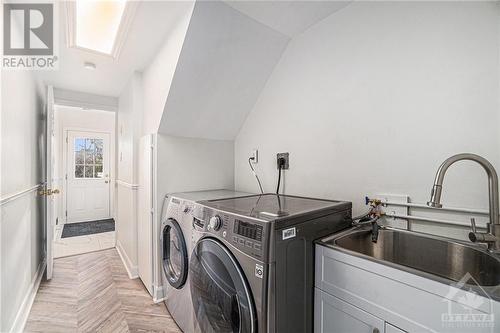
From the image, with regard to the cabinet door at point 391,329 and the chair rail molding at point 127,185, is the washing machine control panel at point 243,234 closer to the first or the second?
the cabinet door at point 391,329

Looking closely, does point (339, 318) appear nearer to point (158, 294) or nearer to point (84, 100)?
point (158, 294)

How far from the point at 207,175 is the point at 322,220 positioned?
138cm

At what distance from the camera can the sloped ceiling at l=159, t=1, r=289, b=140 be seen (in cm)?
155

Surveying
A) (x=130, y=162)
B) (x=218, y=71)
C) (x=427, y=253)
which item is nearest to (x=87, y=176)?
(x=130, y=162)

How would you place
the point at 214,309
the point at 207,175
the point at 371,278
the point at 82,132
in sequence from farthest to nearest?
the point at 82,132, the point at 207,175, the point at 214,309, the point at 371,278

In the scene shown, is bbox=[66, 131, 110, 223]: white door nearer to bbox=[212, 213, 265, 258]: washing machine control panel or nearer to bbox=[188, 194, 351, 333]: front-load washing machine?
bbox=[188, 194, 351, 333]: front-load washing machine

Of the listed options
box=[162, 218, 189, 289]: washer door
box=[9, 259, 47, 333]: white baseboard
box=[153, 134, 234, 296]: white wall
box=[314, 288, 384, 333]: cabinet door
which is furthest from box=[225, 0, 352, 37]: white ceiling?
box=[9, 259, 47, 333]: white baseboard

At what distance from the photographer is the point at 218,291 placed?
3.74 feet

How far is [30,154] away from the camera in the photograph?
83.7 inches

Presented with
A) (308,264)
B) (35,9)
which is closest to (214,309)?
(308,264)

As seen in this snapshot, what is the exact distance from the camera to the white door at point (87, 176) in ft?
15.3

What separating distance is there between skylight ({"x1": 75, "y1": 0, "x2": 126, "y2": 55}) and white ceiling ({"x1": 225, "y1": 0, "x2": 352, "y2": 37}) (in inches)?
33.6

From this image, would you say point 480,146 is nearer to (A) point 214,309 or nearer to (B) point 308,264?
(B) point 308,264

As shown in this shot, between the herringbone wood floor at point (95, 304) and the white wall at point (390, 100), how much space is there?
151 centimetres
